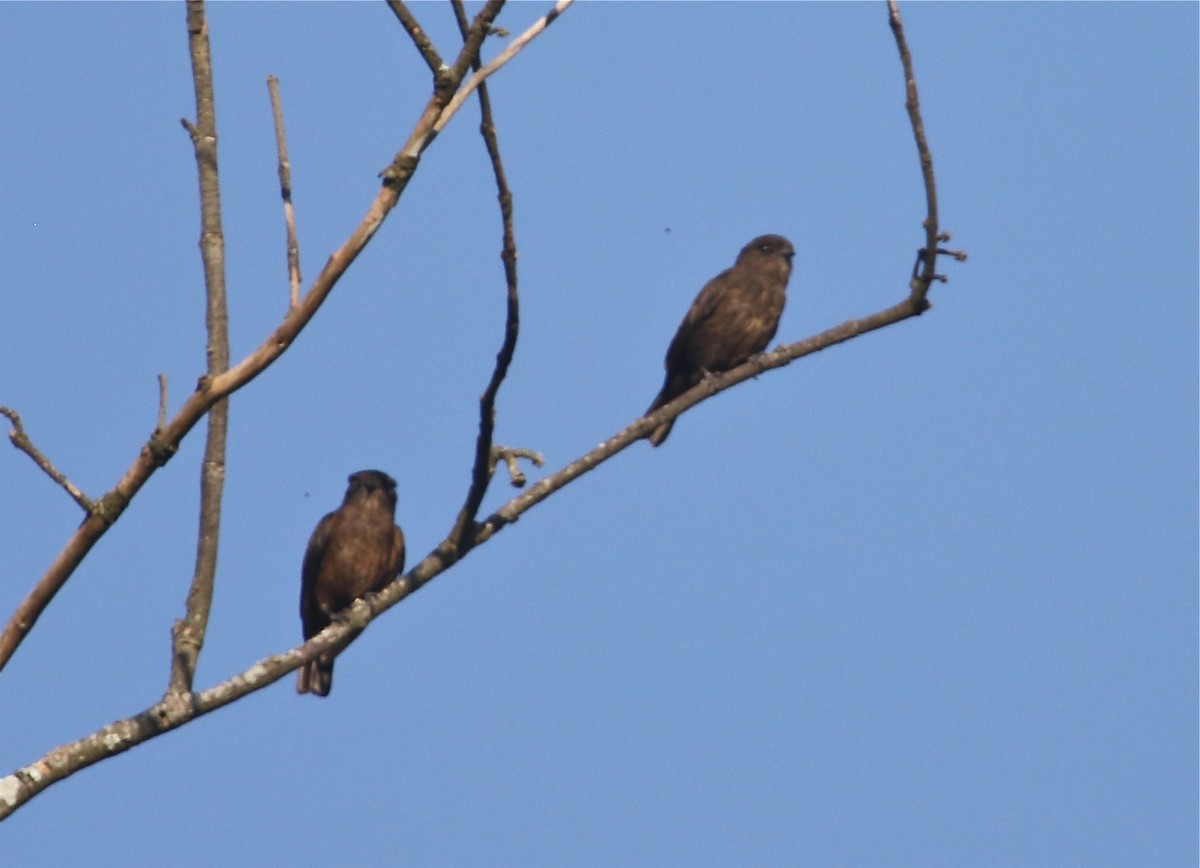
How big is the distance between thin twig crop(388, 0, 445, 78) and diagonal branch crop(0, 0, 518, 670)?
178mm

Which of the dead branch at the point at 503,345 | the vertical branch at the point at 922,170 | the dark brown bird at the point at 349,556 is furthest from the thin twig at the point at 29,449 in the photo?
the dark brown bird at the point at 349,556

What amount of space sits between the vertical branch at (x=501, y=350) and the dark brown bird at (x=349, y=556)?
4.89m

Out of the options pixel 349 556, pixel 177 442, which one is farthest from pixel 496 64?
pixel 349 556

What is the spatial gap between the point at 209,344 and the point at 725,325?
5.93 meters

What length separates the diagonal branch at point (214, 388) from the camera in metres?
4.02

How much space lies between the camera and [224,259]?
5031mm

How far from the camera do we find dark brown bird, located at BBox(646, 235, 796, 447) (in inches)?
414

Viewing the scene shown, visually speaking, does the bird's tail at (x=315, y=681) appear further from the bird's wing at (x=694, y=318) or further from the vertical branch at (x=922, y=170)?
the vertical branch at (x=922, y=170)

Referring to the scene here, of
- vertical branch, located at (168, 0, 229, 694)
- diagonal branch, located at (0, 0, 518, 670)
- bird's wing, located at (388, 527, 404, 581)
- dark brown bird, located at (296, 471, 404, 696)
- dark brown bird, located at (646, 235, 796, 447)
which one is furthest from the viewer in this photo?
dark brown bird, located at (646, 235, 796, 447)

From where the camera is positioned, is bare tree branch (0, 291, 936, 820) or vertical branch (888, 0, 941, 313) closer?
bare tree branch (0, 291, 936, 820)

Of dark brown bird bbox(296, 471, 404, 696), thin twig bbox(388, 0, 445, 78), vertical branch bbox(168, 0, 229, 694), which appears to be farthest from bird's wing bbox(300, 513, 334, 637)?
thin twig bbox(388, 0, 445, 78)

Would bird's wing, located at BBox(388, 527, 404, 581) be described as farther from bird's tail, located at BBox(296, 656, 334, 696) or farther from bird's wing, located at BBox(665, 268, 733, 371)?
bird's wing, located at BBox(665, 268, 733, 371)

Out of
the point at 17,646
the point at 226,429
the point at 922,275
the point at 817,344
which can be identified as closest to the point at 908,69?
the point at 922,275

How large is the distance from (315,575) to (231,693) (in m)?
5.66
